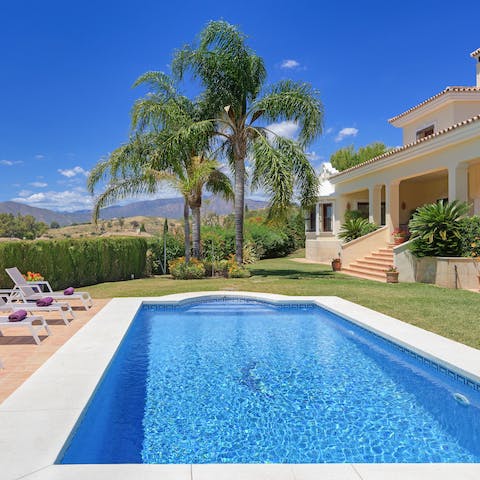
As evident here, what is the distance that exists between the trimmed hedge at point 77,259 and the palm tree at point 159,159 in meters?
2.76

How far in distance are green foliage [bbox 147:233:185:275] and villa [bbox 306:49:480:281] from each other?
870cm

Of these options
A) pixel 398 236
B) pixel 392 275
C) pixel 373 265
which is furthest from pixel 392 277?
pixel 398 236

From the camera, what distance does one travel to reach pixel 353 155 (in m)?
49.1

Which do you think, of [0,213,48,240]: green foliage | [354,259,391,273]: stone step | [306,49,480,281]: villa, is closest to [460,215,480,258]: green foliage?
[306,49,480,281]: villa

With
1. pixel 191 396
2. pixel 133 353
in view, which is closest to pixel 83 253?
pixel 133 353

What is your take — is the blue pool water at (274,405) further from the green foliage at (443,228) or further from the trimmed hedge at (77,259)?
the green foliage at (443,228)

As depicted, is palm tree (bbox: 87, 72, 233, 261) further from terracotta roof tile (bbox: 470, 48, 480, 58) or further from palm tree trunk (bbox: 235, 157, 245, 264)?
terracotta roof tile (bbox: 470, 48, 480, 58)

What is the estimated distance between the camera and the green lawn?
888 centimetres

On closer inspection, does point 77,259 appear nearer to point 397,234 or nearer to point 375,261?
point 375,261

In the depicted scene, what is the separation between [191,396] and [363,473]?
9.64ft

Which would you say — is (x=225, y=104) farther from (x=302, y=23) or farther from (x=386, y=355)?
(x=386, y=355)

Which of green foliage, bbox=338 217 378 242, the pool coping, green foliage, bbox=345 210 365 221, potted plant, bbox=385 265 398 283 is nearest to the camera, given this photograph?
the pool coping

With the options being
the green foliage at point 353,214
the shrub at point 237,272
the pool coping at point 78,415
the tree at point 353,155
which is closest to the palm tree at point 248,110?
the shrub at point 237,272

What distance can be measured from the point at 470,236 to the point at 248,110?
10.2 metres
